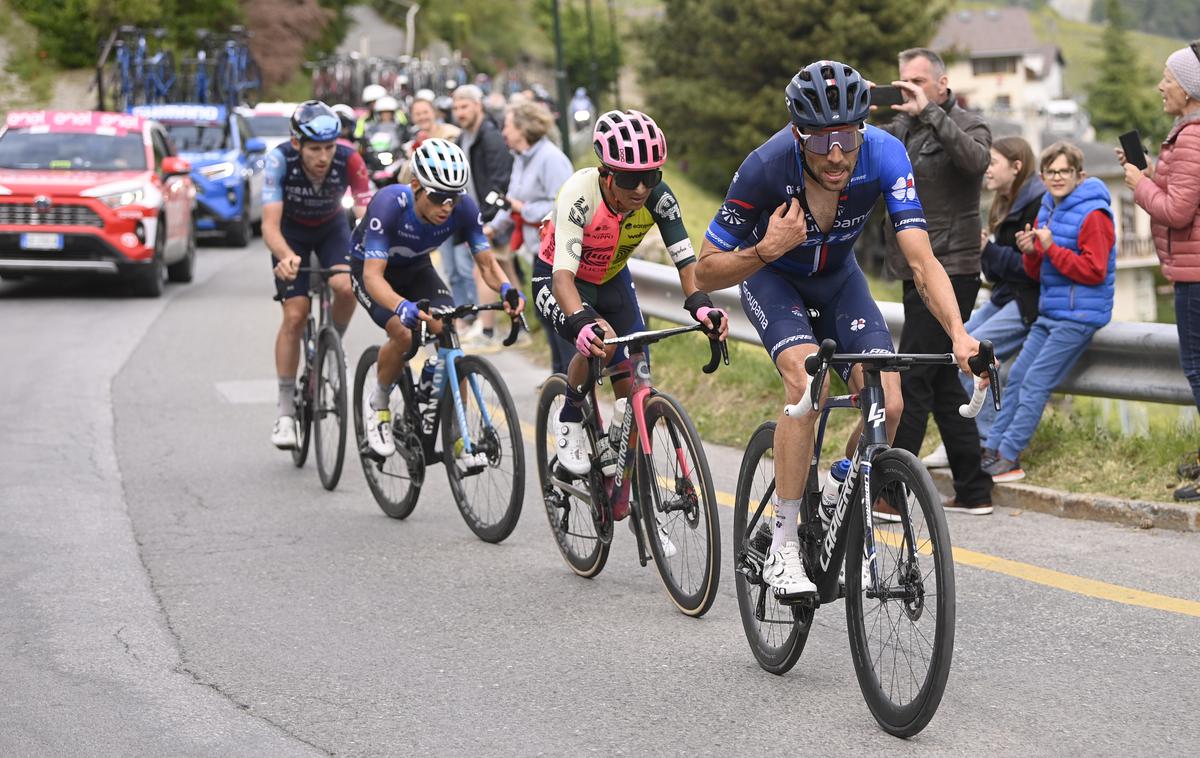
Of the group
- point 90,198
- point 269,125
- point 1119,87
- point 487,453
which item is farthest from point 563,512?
point 1119,87

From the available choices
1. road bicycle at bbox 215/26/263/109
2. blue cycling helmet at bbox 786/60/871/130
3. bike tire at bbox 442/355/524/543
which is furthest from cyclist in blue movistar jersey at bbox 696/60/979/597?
road bicycle at bbox 215/26/263/109

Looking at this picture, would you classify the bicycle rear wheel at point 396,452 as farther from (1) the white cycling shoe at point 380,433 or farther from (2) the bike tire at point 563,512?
(2) the bike tire at point 563,512

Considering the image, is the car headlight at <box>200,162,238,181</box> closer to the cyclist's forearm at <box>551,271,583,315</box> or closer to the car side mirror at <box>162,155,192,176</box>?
the car side mirror at <box>162,155,192,176</box>

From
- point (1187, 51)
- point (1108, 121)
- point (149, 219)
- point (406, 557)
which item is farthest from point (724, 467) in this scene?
point (1108, 121)

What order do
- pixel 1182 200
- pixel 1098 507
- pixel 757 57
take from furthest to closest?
pixel 757 57 < pixel 1098 507 < pixel 1182 200

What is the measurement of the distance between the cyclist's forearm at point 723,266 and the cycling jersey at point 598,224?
3.68 ft

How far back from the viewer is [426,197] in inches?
323

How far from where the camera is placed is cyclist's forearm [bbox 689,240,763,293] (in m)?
5.41

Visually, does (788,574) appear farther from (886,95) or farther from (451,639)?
(886,95)

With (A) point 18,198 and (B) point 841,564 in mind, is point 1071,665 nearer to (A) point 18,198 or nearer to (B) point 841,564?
(B) point 841,564

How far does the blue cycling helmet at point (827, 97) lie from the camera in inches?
206

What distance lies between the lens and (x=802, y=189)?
5.60 m

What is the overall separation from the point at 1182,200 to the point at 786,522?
329cm

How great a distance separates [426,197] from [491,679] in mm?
3193
